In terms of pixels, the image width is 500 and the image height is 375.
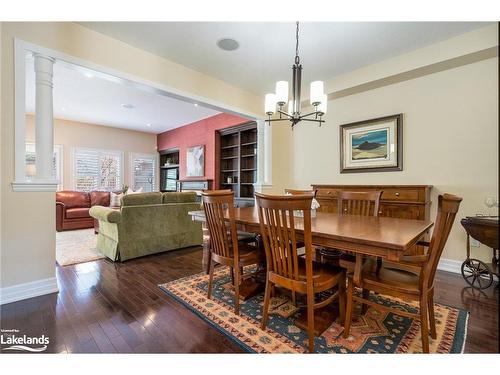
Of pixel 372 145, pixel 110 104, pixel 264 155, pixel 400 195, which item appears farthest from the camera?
pixel 110 104

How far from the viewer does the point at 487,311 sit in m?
1.90

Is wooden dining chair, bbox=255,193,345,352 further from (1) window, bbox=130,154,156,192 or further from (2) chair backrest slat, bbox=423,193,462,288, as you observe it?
(1) window, bbox=130,154,156,192

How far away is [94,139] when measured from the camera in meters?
6.73

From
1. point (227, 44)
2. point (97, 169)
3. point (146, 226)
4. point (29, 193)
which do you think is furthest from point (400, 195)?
point (97, 169)

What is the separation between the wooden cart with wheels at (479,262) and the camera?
206 centimetres

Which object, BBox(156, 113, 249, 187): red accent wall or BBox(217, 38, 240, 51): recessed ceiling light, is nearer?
BBox(217, 38, 240, 51): recessed ceiling light

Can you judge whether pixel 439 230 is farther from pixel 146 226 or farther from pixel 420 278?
pixel 146 226

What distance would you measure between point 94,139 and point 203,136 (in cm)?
321

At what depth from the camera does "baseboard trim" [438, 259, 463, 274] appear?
110 inches

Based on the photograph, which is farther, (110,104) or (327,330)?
(110,104)

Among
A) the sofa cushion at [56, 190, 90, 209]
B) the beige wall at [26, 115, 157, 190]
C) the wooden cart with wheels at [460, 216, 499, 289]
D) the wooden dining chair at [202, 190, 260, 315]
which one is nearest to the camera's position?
the wooden dining chair at [202, 190, 260, 315]

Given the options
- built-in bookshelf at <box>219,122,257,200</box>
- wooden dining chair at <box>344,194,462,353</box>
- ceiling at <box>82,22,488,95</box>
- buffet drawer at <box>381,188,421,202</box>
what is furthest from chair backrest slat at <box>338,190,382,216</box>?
built-in bookshelf at <box>219,122,257,200</box>

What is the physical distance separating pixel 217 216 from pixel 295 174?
9.18ft

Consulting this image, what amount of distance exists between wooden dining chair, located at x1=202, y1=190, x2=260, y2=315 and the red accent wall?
136 inches
